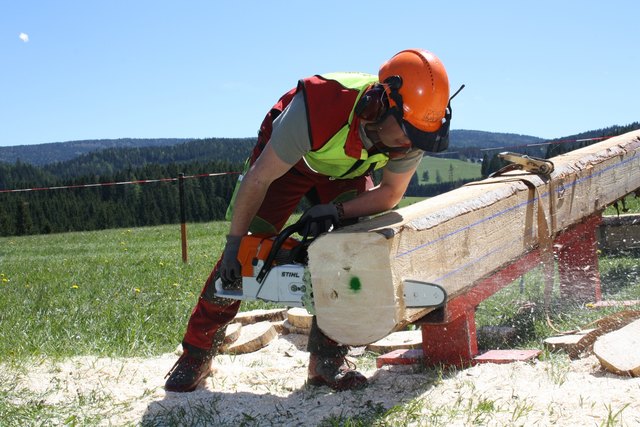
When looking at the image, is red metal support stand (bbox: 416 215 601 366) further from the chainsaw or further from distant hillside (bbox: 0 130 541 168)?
distant hillside (bbox: 0 130 541 168)

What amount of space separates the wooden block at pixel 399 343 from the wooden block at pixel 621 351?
3.43 feet

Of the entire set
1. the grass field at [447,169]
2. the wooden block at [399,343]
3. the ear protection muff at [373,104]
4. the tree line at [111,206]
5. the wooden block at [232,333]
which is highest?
the ear protection muff at [373,104]

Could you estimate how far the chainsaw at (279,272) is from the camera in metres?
2.77

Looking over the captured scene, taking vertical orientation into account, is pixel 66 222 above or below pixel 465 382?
below

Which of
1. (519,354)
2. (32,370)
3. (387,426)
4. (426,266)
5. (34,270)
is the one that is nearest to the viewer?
(387,426)

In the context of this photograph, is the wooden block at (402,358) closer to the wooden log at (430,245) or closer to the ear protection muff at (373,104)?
the wooden log at (430,245)

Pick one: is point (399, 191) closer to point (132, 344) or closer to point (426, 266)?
point (426, 266)

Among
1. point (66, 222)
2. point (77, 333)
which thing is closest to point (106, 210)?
point (66, 222)

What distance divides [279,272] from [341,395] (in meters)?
0.68

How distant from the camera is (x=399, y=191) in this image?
3.36 m

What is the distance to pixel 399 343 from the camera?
382 centimetres

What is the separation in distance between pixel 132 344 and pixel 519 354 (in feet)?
7.96

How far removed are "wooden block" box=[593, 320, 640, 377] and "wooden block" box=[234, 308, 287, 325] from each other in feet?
8.26

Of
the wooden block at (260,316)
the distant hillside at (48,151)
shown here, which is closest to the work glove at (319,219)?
the wooden block at (260,316)
